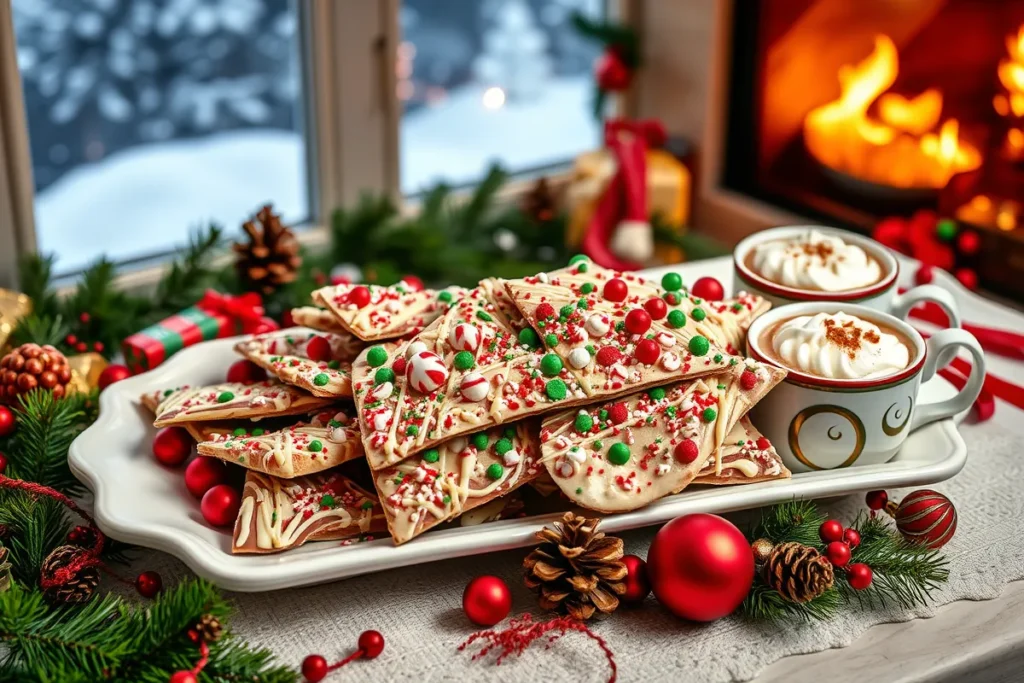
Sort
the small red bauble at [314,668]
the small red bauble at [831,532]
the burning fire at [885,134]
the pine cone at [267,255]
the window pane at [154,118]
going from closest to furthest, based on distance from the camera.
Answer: the small red bauble at [314,668]
the small red bauble at [831,532]
the pine cone at [267,255]
the window pane at [154,118]
the burning fire at [885,134]

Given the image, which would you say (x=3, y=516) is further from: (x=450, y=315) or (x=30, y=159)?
(x=30, y=159)

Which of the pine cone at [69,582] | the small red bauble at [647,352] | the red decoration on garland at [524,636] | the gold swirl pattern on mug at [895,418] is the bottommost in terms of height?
the red decoration on garland at [524,636]

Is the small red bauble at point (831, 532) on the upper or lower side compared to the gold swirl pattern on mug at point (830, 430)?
lower

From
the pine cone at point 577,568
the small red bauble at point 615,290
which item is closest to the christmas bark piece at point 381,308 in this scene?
the small red bauble at point 615,290

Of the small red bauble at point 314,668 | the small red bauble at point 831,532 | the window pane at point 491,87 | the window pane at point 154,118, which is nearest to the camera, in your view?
the small red bauble at point 314,668

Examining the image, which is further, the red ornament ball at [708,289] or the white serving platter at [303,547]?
the red ornament ball at [708,289]

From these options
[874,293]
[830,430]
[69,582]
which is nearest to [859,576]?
[830,430]

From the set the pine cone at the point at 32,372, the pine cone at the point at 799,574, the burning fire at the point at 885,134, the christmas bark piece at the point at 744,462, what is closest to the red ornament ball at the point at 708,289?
the christmas bark piece at the point at 744,462

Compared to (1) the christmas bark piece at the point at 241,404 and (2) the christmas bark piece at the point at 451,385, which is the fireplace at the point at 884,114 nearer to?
(2) the christmas bark piece at the point at 451,385
